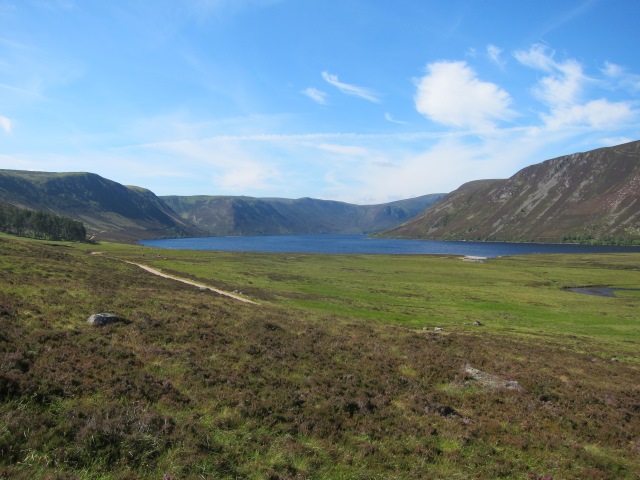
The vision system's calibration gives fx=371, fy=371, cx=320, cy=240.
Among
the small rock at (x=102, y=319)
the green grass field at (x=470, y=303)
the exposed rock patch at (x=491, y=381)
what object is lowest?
the green grass field at (x=470, y=303)

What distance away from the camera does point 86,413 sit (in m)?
11.9

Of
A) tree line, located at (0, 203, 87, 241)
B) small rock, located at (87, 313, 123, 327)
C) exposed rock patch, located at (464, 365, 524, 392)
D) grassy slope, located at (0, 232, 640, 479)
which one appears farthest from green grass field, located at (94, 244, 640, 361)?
tree line, located at (0, 203, 87, 241)

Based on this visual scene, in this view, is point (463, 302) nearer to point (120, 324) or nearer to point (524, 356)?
point (524, 356)

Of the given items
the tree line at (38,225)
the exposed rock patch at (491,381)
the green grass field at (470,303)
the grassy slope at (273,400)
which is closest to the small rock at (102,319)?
the grassy slope at (273,400)

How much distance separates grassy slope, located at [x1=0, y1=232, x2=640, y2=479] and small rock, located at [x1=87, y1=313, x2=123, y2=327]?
700 millimetres

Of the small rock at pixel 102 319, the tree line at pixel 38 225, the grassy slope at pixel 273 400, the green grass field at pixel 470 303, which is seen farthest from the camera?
the tree line at pixel 38 225

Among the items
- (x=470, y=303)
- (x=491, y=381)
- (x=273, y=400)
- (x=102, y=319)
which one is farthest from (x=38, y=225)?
(x=491, y=381)

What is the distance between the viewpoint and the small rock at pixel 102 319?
2084cm

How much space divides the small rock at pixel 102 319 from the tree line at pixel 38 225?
643 feet

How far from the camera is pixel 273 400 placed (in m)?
15.9

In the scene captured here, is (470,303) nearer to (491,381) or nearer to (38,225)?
(491,381)

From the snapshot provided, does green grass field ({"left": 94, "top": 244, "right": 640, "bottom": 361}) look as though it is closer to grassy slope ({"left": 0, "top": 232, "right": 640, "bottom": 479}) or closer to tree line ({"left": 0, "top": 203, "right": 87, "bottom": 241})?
grassy slope ({"left": 0, "top": 232, "right": 640, "bottom": 479})

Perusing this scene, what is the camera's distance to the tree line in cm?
17700

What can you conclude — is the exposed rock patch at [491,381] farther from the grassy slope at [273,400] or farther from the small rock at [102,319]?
the small rock at [102,319]
